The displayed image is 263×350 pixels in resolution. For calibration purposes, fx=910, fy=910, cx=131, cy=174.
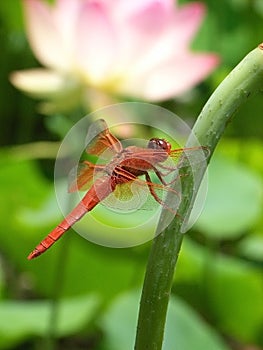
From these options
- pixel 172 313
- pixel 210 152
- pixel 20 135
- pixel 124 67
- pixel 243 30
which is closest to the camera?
pixel 210 152

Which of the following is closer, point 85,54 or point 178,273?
point 85,54

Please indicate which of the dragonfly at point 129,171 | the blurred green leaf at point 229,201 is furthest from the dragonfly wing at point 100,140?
the blurred green leaf at point 229,201

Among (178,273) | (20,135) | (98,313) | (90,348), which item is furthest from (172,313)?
(20,135)

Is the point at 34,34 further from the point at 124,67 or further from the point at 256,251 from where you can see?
the point at 256,251

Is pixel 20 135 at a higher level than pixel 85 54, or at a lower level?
higher

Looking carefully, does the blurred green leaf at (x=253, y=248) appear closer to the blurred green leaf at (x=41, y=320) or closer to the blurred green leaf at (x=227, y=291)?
the blurred green leaf at (x=227, y=291)

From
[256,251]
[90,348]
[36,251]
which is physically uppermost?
[256,251]

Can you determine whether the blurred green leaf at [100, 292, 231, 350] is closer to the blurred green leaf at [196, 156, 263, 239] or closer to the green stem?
the blurred green leaf at [196, 156, 263, 239]

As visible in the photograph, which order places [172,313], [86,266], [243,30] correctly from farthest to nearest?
[243,30]
[86,266]
[172,313]
